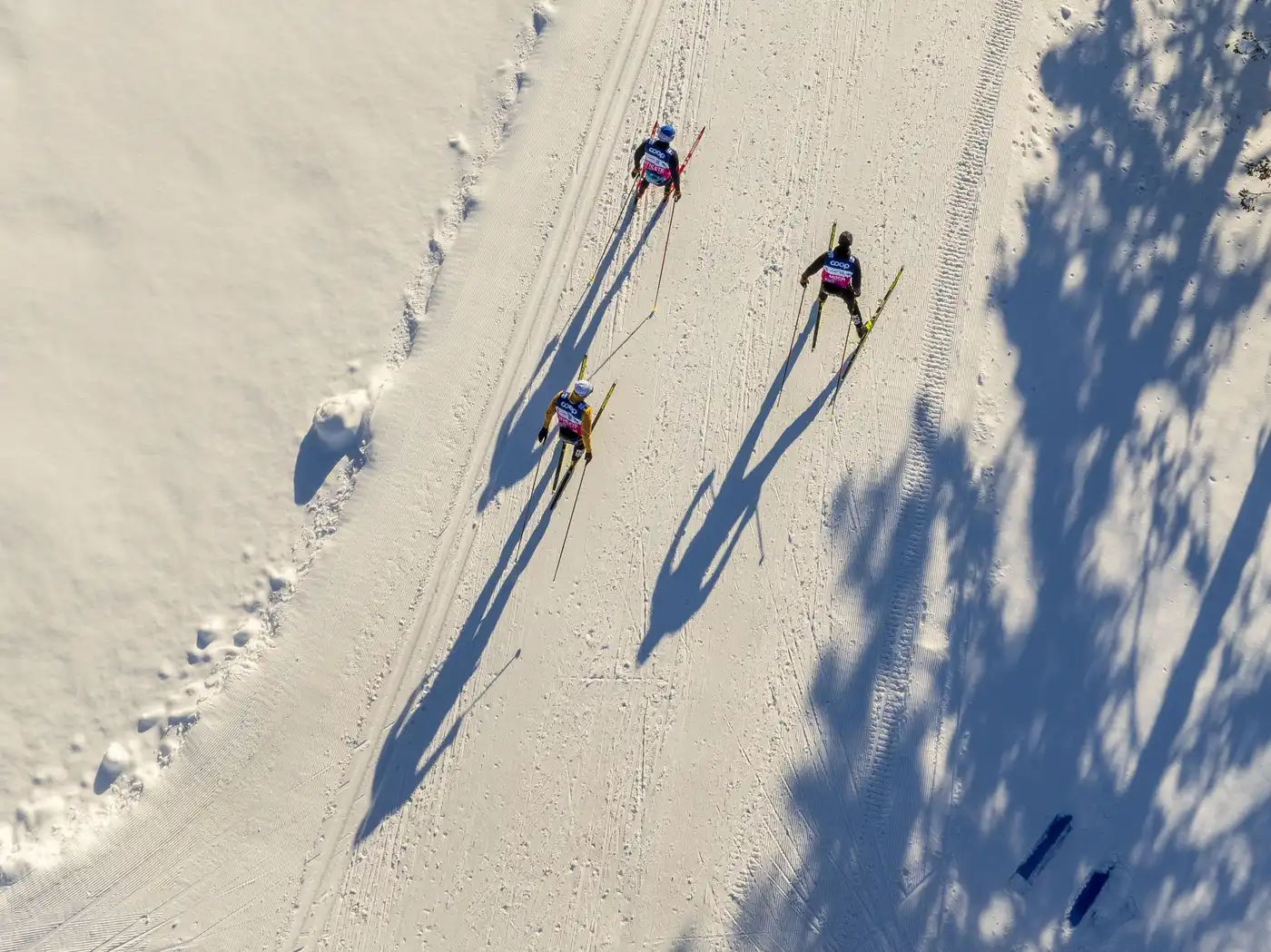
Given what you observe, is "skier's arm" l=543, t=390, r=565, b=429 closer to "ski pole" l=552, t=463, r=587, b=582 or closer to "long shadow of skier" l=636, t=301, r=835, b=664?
"ski pole" l=552, t=463, r=587, b=582

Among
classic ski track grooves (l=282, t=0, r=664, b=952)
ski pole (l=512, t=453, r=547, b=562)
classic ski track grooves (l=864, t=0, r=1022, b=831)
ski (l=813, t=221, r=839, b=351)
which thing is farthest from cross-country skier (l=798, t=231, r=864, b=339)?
ski pole (l=512, t=453, r=547, b=562)

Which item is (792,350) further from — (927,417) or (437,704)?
(437,704)

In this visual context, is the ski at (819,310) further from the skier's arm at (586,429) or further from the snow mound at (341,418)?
the snow mound at (341,418)

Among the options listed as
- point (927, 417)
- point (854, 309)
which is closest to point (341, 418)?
point (854, 309)

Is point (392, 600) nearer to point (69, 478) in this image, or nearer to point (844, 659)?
point (69, 478)

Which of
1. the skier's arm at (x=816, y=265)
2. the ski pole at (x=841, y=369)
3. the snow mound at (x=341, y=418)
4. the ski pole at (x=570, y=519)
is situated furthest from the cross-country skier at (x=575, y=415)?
the ski pole at (x=841, y=369)
